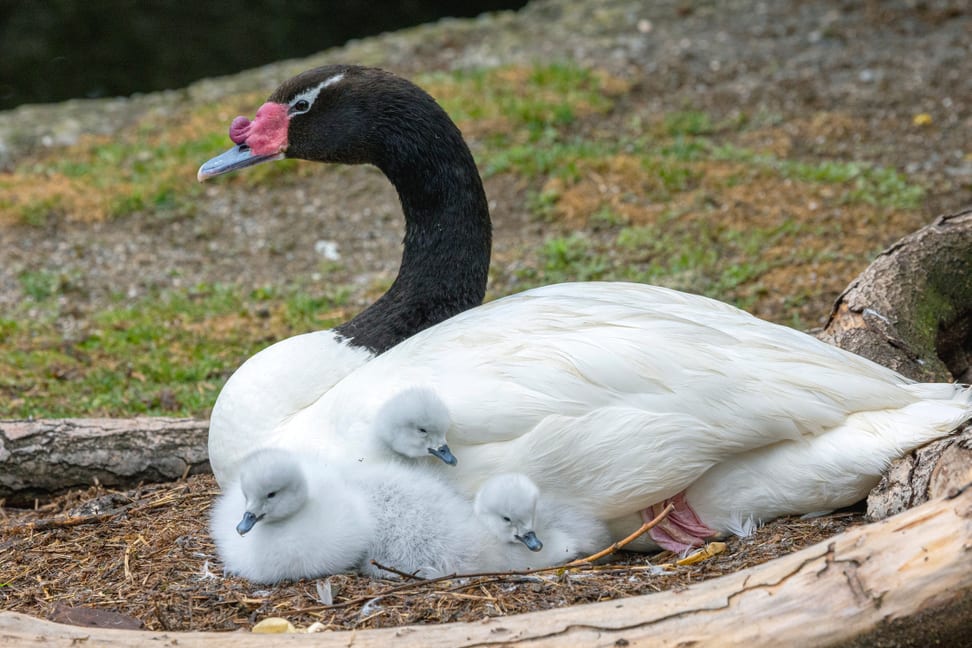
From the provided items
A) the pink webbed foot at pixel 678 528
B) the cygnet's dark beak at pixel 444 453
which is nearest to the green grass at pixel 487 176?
the cygnet's dark beak at pixel 444 453

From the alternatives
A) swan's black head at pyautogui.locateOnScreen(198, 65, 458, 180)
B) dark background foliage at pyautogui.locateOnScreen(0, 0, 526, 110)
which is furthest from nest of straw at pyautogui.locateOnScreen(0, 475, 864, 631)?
dark background foliage at pyautogui.locateOnScreen(0, 0, 526, 110)

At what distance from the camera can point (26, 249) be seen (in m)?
9.05

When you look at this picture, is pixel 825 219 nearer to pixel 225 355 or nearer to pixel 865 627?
pixel 225 355

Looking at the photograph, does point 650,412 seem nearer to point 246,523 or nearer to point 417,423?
point 417,423

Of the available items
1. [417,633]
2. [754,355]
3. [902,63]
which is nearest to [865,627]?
[417,633]

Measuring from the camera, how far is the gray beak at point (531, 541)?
12.1ft

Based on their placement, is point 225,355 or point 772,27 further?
point 772,27

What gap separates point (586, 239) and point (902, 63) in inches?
189

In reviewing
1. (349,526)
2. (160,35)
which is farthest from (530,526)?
(160,35)

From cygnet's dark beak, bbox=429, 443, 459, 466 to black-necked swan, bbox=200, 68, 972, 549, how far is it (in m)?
0.08

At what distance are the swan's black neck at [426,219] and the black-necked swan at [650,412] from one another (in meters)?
0.63

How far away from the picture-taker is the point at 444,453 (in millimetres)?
3783

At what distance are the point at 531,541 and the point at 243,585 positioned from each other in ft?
3.14

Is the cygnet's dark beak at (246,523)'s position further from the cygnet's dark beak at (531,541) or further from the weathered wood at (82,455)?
the weathered wood at (82,455)
